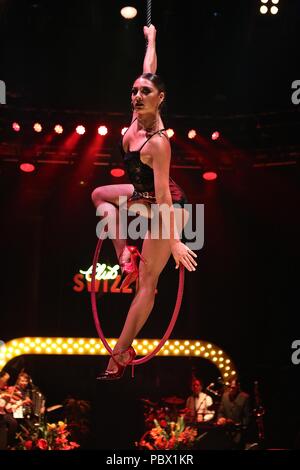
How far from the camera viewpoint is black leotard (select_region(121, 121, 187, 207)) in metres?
4.05

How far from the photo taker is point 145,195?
4129 mm

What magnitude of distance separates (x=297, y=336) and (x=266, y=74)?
15.0 ft

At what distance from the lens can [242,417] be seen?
9359 mm

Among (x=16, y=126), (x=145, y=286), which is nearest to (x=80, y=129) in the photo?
(x=16, y=126)

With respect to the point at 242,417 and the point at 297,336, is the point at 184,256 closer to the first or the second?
the point at 242,417

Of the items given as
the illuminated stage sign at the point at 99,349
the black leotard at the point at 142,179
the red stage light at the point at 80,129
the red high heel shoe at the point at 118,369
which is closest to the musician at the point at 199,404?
the illuminated stage sign at the point at 99,349

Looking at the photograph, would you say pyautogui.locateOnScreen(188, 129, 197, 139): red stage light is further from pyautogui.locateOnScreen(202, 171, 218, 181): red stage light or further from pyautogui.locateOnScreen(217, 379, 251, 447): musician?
pyautogui.locateOnScreen(217, 379, 251, 447): musician

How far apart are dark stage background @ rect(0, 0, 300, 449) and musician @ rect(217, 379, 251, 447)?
130 cm

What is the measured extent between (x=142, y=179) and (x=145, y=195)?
117mm

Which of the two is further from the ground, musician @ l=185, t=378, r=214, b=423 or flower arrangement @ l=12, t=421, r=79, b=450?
musician @ l=185, t=378, r=214, b=423

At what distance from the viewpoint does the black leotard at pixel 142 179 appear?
4.05m

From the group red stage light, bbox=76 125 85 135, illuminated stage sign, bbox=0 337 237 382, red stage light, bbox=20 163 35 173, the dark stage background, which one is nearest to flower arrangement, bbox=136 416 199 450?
the dark stage background

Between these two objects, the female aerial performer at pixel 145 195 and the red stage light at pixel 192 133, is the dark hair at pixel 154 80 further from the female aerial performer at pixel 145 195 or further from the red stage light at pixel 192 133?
the red stage light at pixel 192 133

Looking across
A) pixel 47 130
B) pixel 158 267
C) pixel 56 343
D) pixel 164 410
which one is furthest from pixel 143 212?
pixel 56 343
